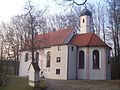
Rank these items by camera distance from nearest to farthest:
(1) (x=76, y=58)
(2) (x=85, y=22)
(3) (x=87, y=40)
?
1. (1) (x=76, y=58)
2. (3) (x=87, y=40)
3. (2) (x=85, y=22)

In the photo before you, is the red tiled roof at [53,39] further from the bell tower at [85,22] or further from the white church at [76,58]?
the bell tower at [85,22]

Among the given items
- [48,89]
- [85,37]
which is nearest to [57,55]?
[85,37]

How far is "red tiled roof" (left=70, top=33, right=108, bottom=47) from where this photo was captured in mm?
38122

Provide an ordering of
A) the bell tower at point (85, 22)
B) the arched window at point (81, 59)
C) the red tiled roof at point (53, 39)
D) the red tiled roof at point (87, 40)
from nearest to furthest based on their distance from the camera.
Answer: the red tiled roof at point (87, 40) < the arched window at point (81, 59) < the red tiled roof at point (53, 39) < the bell tower at point (85, 22)

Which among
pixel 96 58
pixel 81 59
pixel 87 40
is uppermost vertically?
pixel 87 40

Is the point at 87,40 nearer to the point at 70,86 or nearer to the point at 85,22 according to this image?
the point at 85,22

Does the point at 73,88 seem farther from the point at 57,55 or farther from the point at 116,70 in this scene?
the point at 116,70

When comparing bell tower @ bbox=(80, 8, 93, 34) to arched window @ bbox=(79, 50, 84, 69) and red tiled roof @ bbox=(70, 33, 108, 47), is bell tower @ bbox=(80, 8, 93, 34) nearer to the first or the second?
red tiled roof @ bbox=(70, 33, 108, 47)

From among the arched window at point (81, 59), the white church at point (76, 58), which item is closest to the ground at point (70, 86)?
the white church at point (76, 58)

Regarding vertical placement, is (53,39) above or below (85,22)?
below

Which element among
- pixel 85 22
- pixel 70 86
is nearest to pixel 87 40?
pixel 85 22

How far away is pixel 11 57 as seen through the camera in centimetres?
4641

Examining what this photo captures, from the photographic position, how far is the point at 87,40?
39188mm

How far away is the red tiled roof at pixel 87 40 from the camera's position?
38.1 metres
